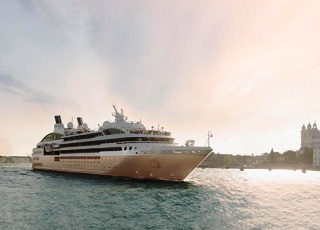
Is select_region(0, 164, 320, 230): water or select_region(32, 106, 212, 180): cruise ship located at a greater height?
select_region(32, 106, 212, 180): cruise ship

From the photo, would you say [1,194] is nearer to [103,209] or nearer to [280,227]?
[103,209]

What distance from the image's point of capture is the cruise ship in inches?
1998

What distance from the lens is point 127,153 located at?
5531 centimetres

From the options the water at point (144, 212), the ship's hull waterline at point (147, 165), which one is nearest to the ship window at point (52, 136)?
the ship's hull waterline at point (147, 165)

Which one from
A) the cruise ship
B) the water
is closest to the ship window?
the cruise ship

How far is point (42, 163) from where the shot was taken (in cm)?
9706

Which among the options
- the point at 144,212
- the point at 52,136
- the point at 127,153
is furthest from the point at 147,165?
the point at 52,136

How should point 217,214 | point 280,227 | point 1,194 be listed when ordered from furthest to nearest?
point 1,194
point 217,214
point 280,227

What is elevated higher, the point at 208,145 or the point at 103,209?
the point at 208,145

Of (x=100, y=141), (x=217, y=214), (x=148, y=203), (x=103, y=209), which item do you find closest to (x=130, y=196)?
(x=148, y=203)

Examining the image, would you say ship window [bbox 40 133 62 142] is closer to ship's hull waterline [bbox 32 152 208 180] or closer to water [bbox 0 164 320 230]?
ship's hull waterline [bbox 32 152 208 180]

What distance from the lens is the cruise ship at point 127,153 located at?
50.8 metres

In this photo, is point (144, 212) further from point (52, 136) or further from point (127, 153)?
point (52, 136)

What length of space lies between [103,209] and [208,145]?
27.1 meters
